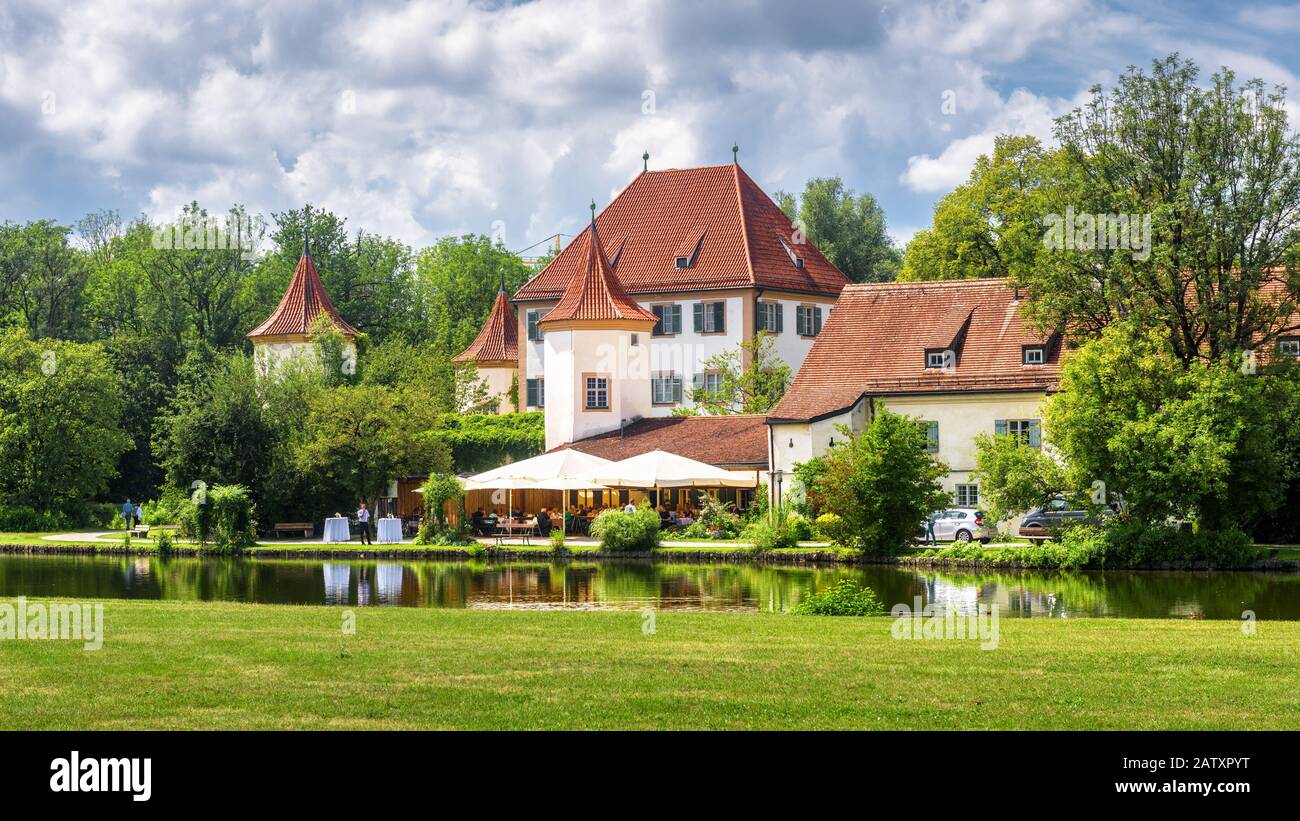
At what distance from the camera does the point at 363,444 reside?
54.8 metres

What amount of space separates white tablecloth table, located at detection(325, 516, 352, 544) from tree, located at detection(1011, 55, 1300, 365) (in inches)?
916

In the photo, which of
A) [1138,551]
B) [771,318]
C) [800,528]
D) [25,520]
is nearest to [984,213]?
[771,318]

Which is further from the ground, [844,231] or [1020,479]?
[844,231]

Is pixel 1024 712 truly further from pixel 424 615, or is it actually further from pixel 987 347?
pixel 987 347

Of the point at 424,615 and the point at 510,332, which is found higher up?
the point at 510,332

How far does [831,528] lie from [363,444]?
18.8 m

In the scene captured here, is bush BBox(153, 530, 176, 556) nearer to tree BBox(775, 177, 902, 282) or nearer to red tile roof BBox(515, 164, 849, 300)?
red tile roof BBox(515, 164, 849, 300)

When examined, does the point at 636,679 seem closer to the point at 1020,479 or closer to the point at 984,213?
the point at 1020,479

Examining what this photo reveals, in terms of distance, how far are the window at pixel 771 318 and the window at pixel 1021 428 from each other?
2129 cm

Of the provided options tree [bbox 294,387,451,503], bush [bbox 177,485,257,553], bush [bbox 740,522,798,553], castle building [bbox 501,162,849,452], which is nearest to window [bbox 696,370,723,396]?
castle building [bbox 501,162,849,452]

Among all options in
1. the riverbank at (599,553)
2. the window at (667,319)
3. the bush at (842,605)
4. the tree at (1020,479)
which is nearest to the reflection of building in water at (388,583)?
the riverbank at (599,553)
